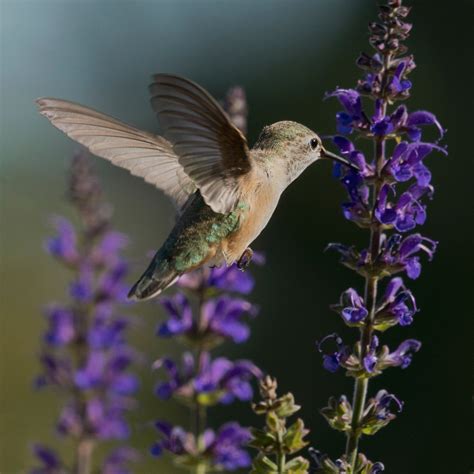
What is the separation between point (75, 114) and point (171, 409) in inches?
294

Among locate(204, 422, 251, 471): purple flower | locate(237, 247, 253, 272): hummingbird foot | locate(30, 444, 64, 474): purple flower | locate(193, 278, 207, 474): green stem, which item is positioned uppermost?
locate(237, 247, 253, 272): hummingbird foot

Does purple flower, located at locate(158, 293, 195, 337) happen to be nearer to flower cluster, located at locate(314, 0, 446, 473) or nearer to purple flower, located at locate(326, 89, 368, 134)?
flower cluster, located at locate(314, 0, 446, 473)

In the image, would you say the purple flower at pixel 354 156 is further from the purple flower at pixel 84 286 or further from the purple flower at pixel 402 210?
the purple flower at pixel 84 286

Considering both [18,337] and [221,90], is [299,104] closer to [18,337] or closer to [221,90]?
[221,90]

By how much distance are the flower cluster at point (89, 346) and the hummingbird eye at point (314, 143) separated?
148 centimetres

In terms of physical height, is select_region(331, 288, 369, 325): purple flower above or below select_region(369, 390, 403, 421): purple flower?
above

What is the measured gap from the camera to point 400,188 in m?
7.74

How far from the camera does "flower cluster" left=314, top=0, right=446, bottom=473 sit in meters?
2.60

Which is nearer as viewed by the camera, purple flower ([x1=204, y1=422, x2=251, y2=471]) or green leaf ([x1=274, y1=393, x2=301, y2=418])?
green leaf ([x1=274, y1=393, x2=301, y2=418])

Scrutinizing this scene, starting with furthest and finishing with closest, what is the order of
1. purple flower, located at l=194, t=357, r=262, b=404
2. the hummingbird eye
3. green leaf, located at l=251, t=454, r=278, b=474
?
purple flower, located at l=194, t=357, r=262, b=404 < the hummingbird eye < green leaf, located at l=251, t=454, r=278, b=474

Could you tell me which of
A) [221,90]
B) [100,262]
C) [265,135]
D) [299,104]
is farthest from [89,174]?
[221,90]

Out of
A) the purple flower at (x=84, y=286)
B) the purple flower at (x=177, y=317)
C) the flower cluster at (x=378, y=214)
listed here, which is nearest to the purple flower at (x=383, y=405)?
the flower cluster at (x=378, y=214)

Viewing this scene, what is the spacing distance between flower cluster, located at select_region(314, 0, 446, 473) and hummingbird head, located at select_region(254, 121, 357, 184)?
16.4 inches

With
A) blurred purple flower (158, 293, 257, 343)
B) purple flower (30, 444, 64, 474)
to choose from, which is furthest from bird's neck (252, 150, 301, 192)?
purple flower (30, 444, 64, 474)
